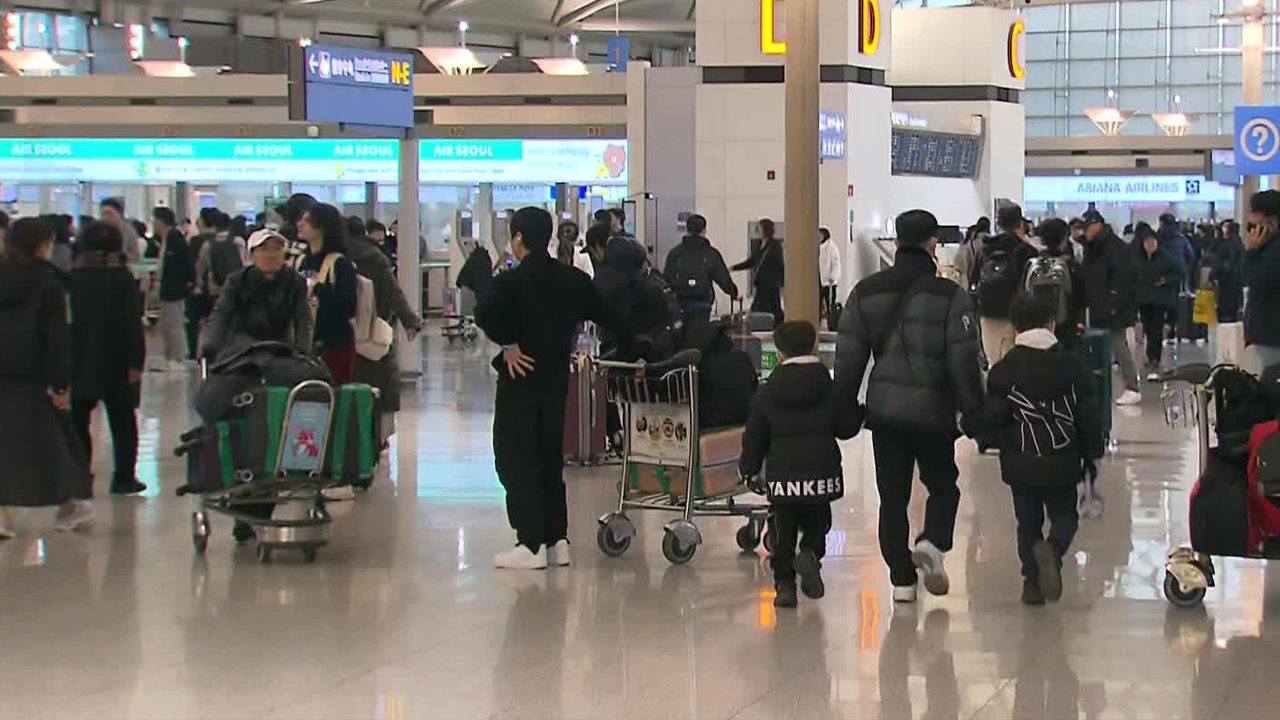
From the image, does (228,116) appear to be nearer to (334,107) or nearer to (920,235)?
(334,107)

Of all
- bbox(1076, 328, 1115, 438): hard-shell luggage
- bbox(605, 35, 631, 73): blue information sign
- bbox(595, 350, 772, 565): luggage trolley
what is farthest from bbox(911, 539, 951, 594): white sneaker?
bbox(605, 35, 631, 73): blue information sign

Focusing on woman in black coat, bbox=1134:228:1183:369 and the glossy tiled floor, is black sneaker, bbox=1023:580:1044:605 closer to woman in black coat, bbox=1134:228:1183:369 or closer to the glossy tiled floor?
the glossy tiled floor

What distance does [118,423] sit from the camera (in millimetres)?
9734

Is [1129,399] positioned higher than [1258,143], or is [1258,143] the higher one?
[1258,143]

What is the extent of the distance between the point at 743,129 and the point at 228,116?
30.7 feet

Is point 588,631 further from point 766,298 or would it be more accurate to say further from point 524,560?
point 766,298

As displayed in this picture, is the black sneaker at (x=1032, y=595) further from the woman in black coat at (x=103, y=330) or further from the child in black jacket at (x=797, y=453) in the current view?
the woman in black coat at (x=103, y=330)

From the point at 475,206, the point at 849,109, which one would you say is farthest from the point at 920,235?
the point at 475,206

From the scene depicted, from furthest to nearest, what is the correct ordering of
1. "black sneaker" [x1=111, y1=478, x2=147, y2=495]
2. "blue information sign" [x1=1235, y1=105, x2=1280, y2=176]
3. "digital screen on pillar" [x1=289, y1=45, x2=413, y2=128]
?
"blue information sign" [x1=1235, y1=105, x2=1280, y2=176] → "digital screen on pillar" [x1=289, y1=45, x2=413, y2=128] → "black sneaker" [x1=111, y1=478, x2=147, y2=495]

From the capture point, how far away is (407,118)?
16.1m

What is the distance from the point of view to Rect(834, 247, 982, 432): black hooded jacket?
255 inches

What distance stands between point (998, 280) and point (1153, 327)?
27.4ft

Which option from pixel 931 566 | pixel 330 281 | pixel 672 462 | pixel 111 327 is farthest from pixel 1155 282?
pixel 931 566

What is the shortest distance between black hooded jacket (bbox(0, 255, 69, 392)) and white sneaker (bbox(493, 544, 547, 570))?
2.31 meters
